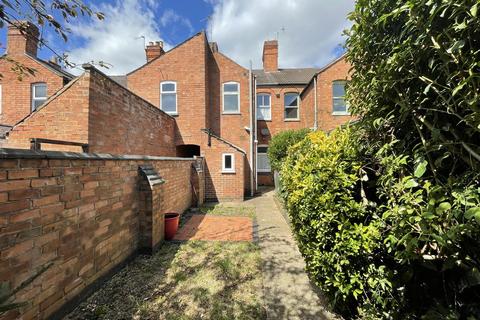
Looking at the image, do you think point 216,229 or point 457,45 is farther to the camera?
point 216,229

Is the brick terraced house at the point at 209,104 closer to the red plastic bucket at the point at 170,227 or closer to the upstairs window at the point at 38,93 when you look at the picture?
the upstairs window at the point at 38,93

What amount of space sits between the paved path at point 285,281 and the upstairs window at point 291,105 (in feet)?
32.6

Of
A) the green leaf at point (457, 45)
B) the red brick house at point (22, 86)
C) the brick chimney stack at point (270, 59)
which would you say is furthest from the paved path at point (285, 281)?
the brick chimney stack at point (270, 59)

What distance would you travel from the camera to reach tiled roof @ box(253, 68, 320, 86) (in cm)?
1505

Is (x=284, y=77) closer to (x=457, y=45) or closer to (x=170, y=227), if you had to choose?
(x=170, y=227)

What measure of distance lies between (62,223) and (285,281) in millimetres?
3085

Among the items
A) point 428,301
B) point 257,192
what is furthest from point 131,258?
point 257,192

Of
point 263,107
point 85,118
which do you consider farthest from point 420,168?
point 263,107

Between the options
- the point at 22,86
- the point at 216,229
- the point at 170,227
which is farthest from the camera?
the point at 22,86

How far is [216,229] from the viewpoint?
612 centimetres

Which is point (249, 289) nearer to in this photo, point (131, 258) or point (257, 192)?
point (131, 258)

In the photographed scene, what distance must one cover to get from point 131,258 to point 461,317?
4412 mm

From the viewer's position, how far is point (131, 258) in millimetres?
4156

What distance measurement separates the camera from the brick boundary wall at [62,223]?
2100 mm
